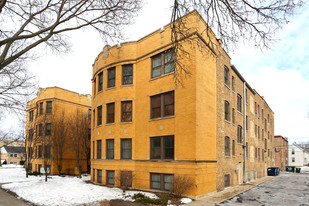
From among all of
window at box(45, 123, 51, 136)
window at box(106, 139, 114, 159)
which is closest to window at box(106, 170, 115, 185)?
window at box(106, 139, 114, 159)

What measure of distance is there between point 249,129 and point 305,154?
8192cm

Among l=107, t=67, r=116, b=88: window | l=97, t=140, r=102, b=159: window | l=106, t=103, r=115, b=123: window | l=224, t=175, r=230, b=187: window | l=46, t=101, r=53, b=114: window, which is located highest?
l=107, t=67, r=116, b=88: window

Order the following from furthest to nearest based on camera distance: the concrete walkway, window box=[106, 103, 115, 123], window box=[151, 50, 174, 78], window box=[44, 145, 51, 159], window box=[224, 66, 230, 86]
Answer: window box=[44, 145, 51, 159] < window box=[224, 66, 230, 86] < window box=[106, 103, 115, 123] < window box=[151, 50, 174, 78] < the concrete walkway

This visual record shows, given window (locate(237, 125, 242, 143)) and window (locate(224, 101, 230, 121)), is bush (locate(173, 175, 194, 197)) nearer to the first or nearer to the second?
window (locate(224, 101, 230, 121))

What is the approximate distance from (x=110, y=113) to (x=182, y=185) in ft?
32.6

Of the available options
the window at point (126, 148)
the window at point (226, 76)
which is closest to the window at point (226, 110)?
the window at point (226, 76)

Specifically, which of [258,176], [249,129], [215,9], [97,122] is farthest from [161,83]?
[258,176]

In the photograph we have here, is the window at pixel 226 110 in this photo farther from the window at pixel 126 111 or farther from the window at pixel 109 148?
the window at pixel 109 148

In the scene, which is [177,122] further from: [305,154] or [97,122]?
[305,154]

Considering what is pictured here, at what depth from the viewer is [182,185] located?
1550cm

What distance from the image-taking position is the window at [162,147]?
17617mm

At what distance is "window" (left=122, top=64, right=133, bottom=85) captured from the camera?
21519 millimetres

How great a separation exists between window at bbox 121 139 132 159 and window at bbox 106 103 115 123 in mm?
2387

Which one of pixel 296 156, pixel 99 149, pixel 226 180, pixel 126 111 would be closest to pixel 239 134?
pixel 226 180
